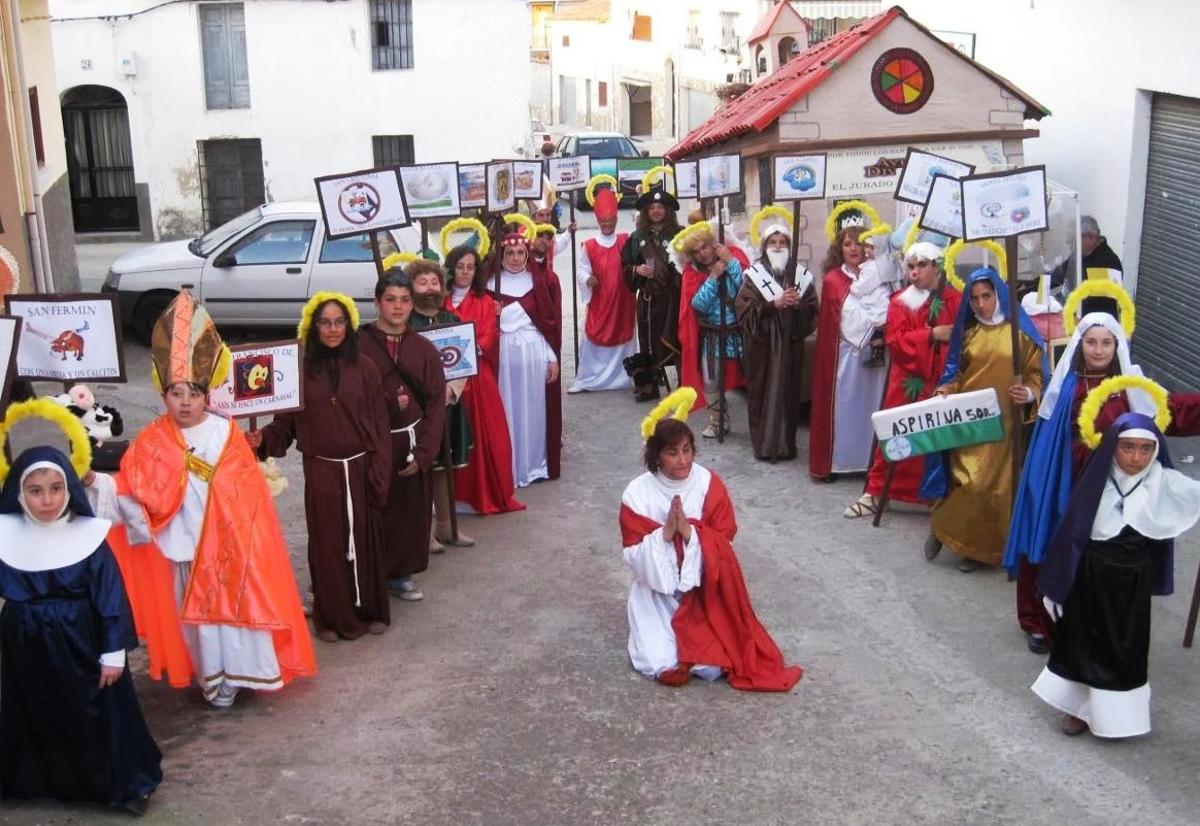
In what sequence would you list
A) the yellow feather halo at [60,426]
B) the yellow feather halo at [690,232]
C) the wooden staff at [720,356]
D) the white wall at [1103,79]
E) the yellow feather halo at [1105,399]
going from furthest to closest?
1. the white wall at [1103,79]
2. the wooden staff at [720,356]
3. the yellow feather halo at [690,232]
4. the yellow feather halo at [1105,399]
5. the yellow feather halo at [60,426]

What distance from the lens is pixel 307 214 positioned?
1491 centimetres

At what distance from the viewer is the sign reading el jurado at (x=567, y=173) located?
13719 mm

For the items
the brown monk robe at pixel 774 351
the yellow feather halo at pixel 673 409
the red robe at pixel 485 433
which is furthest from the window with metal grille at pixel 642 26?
the yellow feather halo at pixel 673 409

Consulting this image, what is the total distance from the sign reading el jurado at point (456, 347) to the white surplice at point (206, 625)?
2137 millimetres

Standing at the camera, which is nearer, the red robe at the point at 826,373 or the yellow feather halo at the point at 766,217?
the red robe at the point at 826,373

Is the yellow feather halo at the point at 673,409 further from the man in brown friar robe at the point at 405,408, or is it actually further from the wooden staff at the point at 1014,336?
the wooden staff at the point at 1014,336

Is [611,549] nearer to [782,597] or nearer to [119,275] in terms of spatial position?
[782,597]

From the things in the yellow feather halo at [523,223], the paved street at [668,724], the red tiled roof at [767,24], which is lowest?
the paved street at [668,724]

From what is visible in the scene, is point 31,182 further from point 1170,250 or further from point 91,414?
point 1170,250

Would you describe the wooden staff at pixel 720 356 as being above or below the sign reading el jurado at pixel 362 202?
below

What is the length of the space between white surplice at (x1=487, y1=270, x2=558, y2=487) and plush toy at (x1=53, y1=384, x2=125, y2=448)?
9.03ft

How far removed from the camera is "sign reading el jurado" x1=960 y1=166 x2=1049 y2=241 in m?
7.40

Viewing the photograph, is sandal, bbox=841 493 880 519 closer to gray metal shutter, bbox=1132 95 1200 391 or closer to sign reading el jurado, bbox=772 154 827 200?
sign reading el jurado, bbox=772 154 827 200

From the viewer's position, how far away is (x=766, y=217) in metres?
10.7
